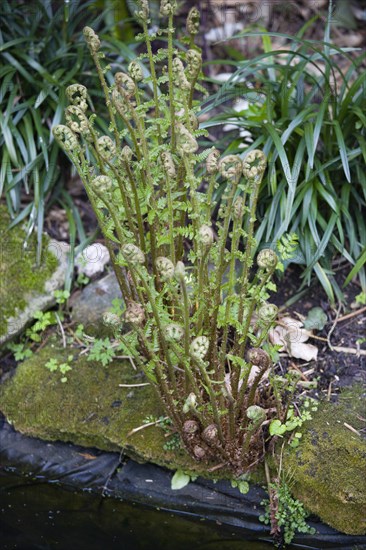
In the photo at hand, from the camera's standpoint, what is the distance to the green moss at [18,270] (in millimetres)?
2830

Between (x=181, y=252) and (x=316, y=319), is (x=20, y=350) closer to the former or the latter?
(x=181, y=252)

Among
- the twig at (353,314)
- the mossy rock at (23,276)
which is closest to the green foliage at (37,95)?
the mossy rock at (23,276)

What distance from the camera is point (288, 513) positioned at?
2281 millimetres

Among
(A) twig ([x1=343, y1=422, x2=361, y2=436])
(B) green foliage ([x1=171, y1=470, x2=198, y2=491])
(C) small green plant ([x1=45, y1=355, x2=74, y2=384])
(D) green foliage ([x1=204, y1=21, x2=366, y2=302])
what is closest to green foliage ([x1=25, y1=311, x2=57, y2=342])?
(C) small green plant ([x1=45, y1=355, x2=74, y2=384])

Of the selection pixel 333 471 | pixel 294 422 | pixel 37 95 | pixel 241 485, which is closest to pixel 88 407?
pixel 241 485

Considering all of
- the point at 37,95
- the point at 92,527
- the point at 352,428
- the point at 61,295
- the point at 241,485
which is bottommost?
the point at 92,527

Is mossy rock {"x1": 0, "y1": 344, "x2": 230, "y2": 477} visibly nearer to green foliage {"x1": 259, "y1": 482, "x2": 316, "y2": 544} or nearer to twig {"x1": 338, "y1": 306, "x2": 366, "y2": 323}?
green foliage {"x1": 259, "y1": 482, "x2": 316, "y2": 544}

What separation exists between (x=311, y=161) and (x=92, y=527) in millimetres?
1607

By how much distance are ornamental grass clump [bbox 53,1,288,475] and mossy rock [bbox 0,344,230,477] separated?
24 centimetres

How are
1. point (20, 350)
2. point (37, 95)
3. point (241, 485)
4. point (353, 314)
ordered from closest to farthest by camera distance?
point (241, 485) < point (353, 314) < point (20, 350) < point (37, 95)

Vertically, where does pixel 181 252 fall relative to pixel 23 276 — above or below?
above

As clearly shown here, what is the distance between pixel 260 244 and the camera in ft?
8.80

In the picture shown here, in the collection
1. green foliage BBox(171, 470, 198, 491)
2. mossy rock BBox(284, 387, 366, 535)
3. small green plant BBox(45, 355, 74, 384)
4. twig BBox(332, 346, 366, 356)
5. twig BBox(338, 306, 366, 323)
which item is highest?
small green plant BBox(45, 355, 74, 384)

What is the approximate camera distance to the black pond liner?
2311 millimetres
